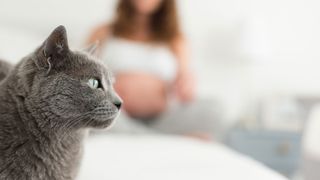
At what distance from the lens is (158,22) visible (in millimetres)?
2402

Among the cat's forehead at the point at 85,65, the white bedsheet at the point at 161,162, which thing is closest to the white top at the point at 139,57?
the white bedsheet at the point at 161,162

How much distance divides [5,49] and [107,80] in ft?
3.47

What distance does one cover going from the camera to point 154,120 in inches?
83.3

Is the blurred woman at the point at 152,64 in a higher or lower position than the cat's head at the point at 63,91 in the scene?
higher

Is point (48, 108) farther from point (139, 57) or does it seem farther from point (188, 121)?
point (139, 57)

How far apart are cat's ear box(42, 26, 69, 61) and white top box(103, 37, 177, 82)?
137 centimetres

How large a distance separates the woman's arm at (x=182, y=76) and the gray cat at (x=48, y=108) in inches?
59.8

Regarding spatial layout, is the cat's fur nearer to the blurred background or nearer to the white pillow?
the white pillow

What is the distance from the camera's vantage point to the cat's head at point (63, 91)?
767 mm

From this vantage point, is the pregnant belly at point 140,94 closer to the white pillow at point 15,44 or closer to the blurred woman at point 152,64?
the blurred woman at point 152,64

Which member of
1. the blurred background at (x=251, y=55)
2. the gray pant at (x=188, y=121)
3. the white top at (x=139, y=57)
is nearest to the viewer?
the gray pant at (x=188, y=121)

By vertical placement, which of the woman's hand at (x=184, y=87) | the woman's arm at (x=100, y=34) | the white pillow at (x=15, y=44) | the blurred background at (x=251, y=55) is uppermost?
the blurred background at (x=251, y=55)

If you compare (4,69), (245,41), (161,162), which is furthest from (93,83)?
(245,41)

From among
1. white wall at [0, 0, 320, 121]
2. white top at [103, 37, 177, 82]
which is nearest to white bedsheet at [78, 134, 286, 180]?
white top at [103, 37, 177, 82]
